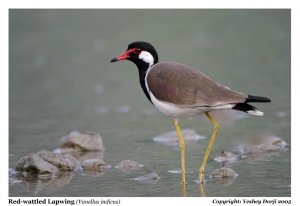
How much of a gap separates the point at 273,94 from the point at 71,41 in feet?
26.8

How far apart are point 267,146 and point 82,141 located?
270 cm

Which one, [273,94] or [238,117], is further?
[273,94]

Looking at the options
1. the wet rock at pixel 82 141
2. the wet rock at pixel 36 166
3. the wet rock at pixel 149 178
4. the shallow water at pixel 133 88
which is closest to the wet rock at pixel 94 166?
the shallow water at pixel 133 88

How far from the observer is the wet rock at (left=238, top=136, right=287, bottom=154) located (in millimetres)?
8672

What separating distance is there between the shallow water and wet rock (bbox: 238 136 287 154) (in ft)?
0.66

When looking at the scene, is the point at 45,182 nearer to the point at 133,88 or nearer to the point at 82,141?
the point at 82,141

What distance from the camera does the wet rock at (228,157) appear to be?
8.23 meters

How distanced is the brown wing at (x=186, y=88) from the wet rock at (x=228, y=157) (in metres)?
1.56

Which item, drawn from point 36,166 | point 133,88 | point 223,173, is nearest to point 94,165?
point 36,166

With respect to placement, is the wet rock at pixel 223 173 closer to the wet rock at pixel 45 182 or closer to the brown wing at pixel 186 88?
the brown wing at pixel 186 88

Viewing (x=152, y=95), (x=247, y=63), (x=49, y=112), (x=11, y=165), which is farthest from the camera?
(x=247, y=63)

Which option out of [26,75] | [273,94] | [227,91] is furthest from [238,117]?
[26,75]

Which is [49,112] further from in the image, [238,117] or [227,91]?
[227,91]
